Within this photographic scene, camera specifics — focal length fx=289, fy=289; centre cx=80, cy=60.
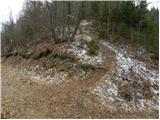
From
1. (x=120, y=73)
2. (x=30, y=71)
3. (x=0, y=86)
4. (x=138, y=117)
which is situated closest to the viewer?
(x=138, y=117)

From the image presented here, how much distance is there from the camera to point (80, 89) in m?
15.6

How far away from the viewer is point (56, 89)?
626 inches

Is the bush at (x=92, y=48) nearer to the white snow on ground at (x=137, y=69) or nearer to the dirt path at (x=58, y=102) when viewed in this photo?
the white snow on ground at (x=137, y=69)

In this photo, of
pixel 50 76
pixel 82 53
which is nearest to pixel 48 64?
pixel 50 76

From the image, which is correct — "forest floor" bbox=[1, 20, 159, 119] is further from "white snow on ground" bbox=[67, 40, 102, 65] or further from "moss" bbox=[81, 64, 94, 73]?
"moss" bbox=[81, 64, 94, 73]

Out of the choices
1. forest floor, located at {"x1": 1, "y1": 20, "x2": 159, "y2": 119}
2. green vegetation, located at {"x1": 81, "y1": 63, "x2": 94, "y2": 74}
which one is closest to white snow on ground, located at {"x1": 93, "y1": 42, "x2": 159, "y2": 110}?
forest floor, located at {"x1": 1, "y1": 20, "x2": 159, "y2": 119}

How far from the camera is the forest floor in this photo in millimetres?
13219

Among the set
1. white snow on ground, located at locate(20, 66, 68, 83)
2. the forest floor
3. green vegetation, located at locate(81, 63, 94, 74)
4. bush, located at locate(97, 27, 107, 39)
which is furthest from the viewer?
bush, located at locate(97, 27, 107, 39)

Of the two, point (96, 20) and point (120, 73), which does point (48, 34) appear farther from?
point (120, 73)

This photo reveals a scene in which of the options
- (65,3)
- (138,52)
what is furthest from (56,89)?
(138,52)

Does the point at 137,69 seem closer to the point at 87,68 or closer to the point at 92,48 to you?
the point at 92,48

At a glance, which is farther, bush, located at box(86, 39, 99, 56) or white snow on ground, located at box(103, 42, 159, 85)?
bush, located at box(86, 39, 99, 56)

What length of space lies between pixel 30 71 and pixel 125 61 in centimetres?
702

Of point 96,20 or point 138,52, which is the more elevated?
point 96,20
